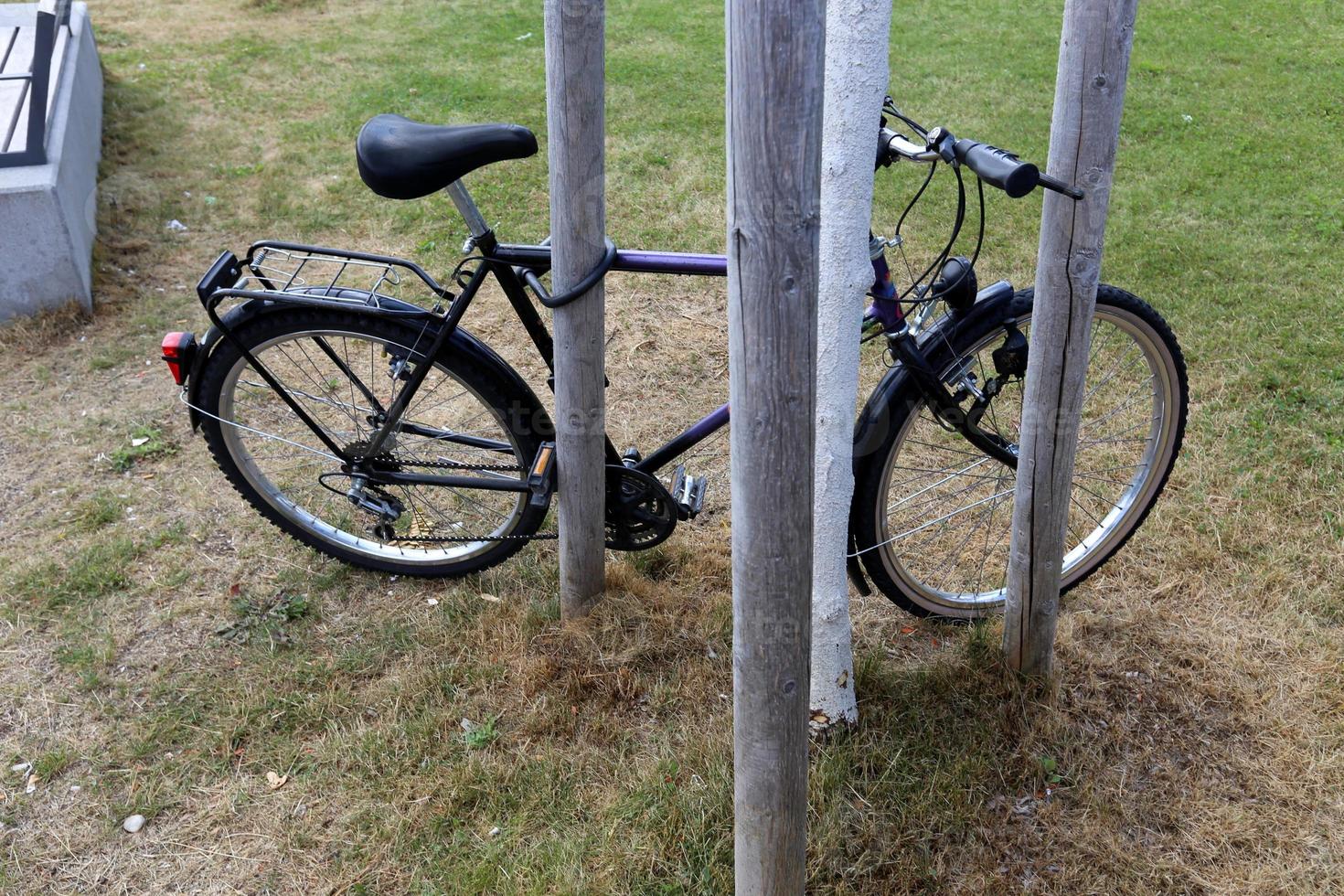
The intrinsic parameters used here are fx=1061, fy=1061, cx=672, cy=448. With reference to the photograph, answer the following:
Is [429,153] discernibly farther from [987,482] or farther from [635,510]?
[987,482]

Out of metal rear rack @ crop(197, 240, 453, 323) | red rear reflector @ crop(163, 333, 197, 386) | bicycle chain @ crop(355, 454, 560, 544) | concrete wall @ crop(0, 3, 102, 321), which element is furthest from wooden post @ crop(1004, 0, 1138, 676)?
concrete wall @ crop(0, 3, 102, 321)

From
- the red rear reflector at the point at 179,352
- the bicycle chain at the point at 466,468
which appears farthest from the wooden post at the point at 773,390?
the red rear reflector at the point at 179,352

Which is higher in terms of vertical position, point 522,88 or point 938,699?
point 522,88

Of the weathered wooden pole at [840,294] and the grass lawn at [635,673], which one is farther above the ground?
the weathered wooden pole at [840,294]

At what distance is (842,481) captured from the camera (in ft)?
8.05

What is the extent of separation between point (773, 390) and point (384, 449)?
1.80 m

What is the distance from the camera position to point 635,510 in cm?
303

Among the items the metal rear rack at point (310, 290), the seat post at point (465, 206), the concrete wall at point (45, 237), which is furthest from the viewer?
the concrete wall at point (45, 237)

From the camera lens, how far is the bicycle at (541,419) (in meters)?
2.65

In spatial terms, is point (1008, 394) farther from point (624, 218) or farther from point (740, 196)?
point (740, 196)

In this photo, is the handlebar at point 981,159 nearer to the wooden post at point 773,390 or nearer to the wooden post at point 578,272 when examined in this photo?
the wooden post at point 773,390

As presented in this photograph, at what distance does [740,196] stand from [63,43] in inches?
249

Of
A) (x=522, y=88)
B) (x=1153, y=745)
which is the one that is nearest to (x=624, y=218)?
(x=522, y=88)

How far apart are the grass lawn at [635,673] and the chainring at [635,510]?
143mm
